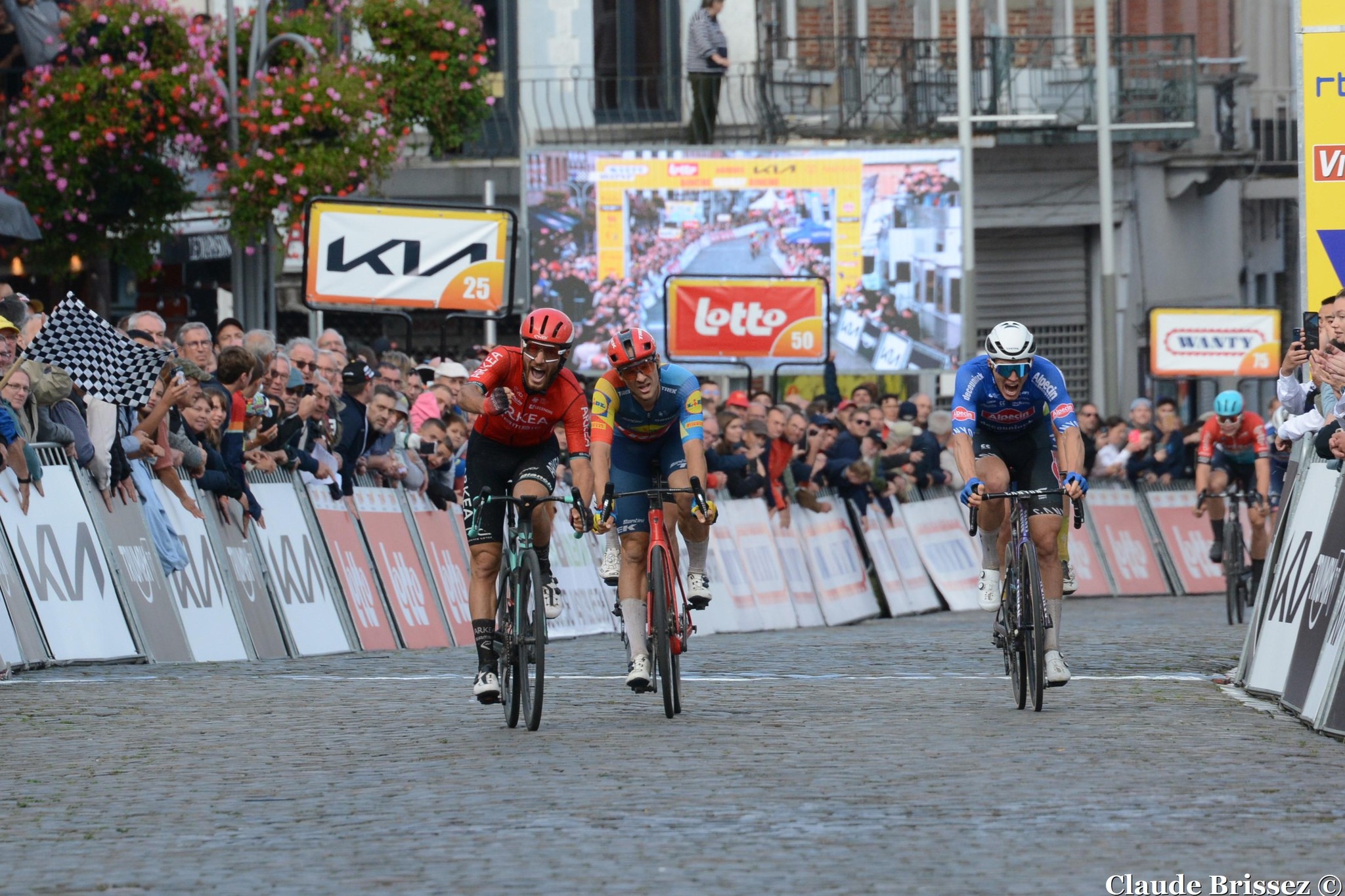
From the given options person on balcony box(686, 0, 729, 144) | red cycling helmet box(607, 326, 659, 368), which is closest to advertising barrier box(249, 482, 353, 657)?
red cycling helmet box(607, 326, 659, 368)

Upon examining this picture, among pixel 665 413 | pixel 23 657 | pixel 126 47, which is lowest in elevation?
pixel 23 657

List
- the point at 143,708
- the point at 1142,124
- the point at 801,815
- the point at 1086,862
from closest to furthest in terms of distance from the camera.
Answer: the point at 1086,862 → the point at 801,815 → the point at 143,708 → the point at 1142,124

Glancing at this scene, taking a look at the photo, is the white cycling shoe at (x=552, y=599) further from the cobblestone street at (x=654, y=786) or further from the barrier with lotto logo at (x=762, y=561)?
the barrier with lotto logo at (x=762, y=561)

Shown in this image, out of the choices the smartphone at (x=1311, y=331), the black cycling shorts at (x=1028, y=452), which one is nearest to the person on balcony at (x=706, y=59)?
the smartphone at (x=1311, y=331)

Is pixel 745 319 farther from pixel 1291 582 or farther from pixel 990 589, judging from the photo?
pixel 1291 582

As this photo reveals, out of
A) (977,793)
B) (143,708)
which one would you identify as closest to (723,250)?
(143,708)

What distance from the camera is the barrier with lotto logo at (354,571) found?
18.2 m

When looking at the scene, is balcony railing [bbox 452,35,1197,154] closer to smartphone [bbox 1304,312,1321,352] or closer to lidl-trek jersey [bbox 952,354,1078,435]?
smartphone [bbox 1304,312,1321,352]

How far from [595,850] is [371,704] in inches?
203

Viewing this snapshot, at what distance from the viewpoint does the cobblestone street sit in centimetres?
736

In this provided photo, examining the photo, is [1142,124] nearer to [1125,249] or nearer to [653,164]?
[1125,249]

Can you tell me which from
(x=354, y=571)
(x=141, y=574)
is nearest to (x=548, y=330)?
(x=141, y=574)

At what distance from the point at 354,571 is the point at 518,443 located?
660 centimetres

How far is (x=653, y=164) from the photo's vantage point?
1237 inches
